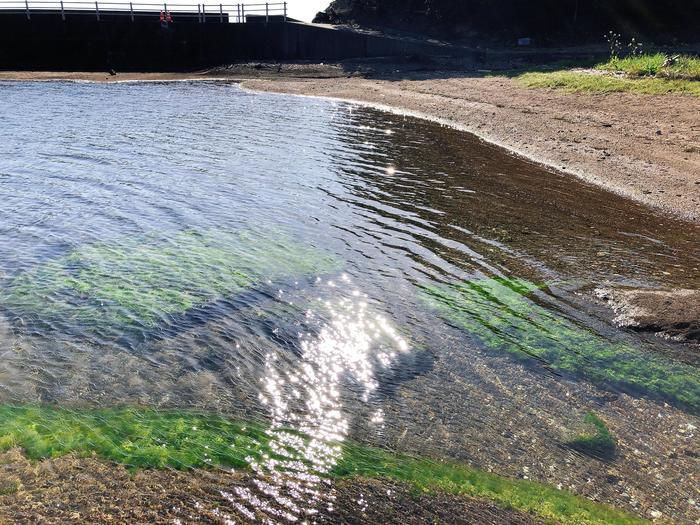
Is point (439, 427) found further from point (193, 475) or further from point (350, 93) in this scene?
point (350, 93)

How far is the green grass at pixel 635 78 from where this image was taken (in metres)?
22.2

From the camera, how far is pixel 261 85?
40.3 m

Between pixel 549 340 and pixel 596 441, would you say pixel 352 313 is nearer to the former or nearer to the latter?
pixel 549 340

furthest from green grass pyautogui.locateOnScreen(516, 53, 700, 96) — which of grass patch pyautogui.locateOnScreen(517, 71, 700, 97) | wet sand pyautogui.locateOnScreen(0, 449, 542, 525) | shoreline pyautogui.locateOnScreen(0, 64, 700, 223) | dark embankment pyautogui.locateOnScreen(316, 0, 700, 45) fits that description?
wet sand pyautogui.locateOnScreen(0, 449, 542, 525)

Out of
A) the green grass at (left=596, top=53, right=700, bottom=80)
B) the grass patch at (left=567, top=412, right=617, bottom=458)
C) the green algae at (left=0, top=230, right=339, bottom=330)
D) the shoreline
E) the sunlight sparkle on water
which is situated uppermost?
the green grass at (left=596, top=53, right=700, bottom=80)

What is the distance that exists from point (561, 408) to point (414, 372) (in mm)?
1759

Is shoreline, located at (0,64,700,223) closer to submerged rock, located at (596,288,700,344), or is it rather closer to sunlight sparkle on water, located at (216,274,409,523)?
submerged rock, located at (596,288,700,344)

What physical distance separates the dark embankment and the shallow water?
3670 centimetres

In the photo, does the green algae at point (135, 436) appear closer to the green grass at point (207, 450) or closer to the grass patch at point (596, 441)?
the green grass at point (207, 450)

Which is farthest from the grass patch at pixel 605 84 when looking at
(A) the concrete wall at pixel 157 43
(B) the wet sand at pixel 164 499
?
(B) the wet sand at pixel 164 499

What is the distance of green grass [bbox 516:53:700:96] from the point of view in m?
22.2

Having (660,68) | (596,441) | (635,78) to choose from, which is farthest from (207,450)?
(660,68)

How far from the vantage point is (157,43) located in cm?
4959

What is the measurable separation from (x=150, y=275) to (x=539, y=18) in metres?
48.2
